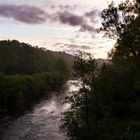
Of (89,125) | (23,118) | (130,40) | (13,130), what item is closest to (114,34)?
(130,40)

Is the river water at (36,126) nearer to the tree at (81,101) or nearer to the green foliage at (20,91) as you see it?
the tree at (81,101)

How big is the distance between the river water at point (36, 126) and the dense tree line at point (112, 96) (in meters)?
3.22

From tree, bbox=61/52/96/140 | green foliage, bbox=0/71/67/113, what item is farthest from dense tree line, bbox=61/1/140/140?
green foliage, bbox=0/71/67/113

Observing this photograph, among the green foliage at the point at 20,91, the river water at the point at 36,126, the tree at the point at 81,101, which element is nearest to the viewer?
the tree at the point at 81,101

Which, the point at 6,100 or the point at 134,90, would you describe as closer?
the point at 134,90

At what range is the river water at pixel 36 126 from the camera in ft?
186

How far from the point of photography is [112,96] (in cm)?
5594

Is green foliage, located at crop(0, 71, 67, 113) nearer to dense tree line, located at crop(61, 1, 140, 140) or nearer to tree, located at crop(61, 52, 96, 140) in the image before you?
dense tree line, located at crop(61, 1, 140, 140)

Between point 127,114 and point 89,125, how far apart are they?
27.0 ft

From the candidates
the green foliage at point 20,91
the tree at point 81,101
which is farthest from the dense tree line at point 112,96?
the green foliage at point 20,91

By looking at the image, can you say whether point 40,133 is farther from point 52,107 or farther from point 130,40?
point 52,107

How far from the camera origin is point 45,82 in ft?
449

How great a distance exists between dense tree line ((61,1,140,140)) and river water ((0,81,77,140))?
3.22 metres

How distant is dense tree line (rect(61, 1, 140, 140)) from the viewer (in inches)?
1555
